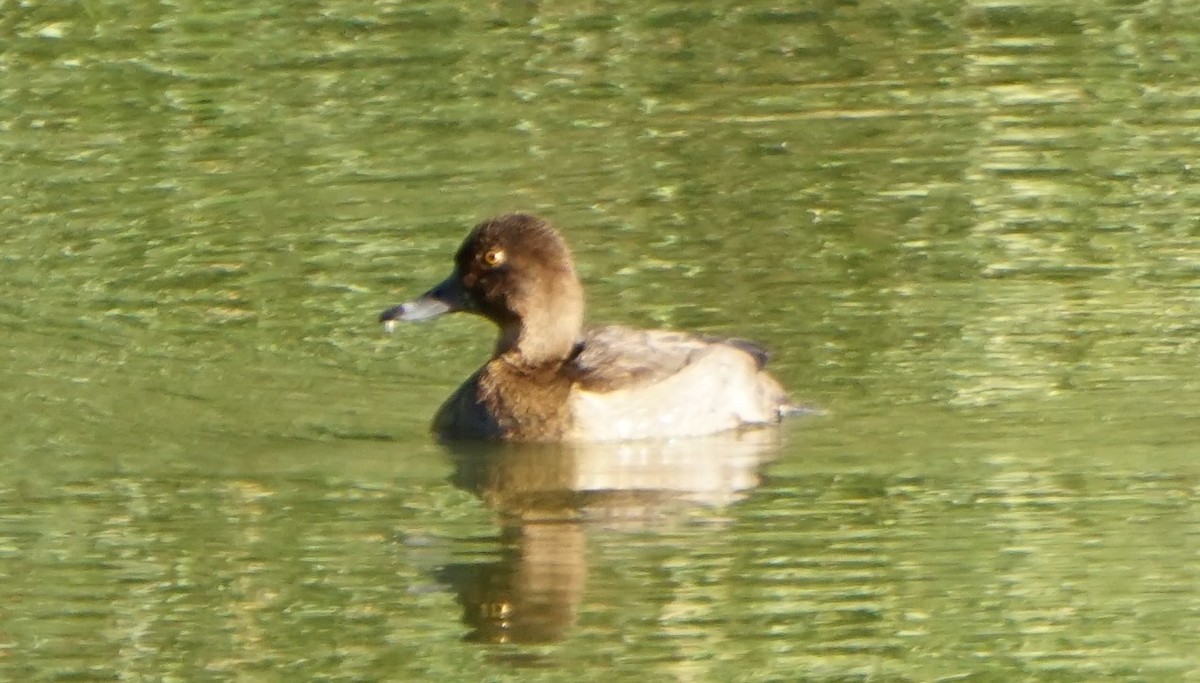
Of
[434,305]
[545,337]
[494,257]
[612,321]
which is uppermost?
[494,257]

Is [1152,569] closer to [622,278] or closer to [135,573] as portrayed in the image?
[135,573]

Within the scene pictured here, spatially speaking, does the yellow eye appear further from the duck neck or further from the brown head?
the duck neck

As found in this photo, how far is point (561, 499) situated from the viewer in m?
11.5

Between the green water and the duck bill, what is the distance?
476 mm

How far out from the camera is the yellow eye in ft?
42.7

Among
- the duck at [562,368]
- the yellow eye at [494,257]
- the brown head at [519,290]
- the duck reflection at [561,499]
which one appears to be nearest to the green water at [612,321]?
the duck reflection at [561,499]

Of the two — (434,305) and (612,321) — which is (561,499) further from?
(612,321)

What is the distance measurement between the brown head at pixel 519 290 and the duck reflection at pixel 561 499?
705 millimetres

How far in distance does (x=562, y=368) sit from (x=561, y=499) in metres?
1.52

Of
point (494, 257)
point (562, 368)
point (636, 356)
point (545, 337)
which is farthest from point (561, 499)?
point (494, 257)

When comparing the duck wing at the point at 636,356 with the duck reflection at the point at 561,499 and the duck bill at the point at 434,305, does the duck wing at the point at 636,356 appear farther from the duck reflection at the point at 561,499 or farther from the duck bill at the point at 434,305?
the duck bill at the point at 434,305

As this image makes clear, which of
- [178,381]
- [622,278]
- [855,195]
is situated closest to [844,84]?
[855,195]


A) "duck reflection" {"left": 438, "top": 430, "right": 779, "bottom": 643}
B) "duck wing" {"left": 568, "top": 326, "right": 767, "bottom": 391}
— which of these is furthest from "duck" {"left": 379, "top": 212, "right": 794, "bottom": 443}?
"duck reflection" {"left": 438, "top": 430, "right": 779, "bottom": 643}

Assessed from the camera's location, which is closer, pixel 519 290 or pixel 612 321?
pixel 519 290
